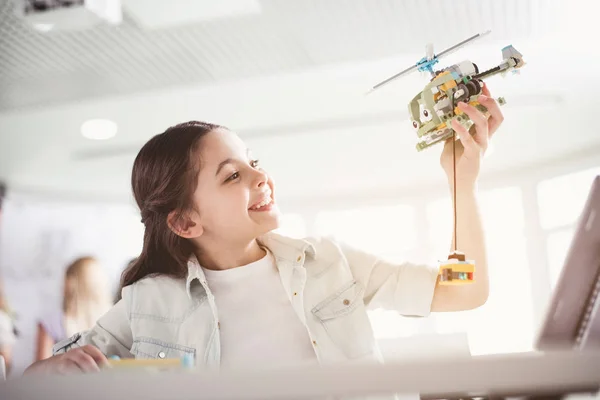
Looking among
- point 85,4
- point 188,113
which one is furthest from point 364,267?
point 188,113

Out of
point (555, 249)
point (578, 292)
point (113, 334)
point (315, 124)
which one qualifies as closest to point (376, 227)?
point (555, 249)

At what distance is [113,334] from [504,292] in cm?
531

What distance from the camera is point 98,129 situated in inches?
181

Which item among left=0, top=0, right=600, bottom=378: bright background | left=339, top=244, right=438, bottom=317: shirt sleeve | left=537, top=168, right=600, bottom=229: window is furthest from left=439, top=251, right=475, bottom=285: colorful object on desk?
left=537, top=168, right=600, bottom=229: window

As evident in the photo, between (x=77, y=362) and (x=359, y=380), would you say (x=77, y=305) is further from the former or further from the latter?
(x=359, y=380)

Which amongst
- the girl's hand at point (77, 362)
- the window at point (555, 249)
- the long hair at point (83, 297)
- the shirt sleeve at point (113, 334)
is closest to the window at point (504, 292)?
the window at point (555, 249)

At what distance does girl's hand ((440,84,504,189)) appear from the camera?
3.89 feet

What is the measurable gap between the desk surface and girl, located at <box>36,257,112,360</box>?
14.5 ft

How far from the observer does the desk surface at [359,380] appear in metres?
0.49

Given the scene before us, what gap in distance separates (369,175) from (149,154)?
498 centimetres

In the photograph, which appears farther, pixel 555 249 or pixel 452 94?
pixel 555 249

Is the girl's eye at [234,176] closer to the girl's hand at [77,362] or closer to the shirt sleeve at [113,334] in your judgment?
the shirt sleeve at [113,334]

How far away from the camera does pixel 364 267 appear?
4.59ft

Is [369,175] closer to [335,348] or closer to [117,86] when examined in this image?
[117,86]
